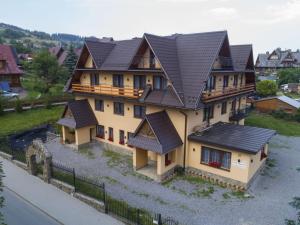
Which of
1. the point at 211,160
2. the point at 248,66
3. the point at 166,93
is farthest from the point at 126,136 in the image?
the point at 248,66

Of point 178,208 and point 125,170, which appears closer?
point 178,208

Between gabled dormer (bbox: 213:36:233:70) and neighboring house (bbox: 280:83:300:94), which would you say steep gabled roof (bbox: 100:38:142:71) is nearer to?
gabled dormer (bbox: 213:36:233:70)

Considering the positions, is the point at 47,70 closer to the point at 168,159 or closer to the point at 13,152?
the point at 13,152

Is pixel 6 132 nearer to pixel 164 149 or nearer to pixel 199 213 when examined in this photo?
pixel 164 149

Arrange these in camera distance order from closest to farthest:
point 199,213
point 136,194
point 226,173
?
point 199,213, point 136,194, point 226,173

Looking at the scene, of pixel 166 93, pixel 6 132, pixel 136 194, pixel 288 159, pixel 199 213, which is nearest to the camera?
pixel 199 213

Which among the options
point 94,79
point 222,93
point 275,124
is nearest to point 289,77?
point 275,124
